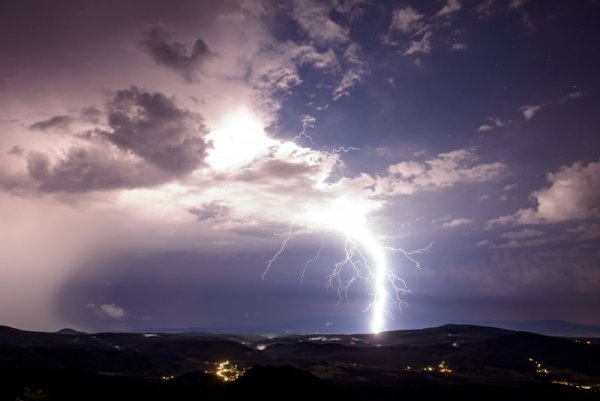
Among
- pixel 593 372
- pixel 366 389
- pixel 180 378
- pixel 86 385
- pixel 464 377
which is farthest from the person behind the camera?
pixel 593 372

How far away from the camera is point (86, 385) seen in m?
115

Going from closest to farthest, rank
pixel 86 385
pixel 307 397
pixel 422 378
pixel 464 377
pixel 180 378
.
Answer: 1. pixel 307 397
2. pixel 86 385
3. pixel 180 378
4. pixel 422 378
5. pixel 464 377

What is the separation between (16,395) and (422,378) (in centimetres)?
12247

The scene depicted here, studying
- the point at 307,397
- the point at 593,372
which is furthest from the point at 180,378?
the point at 593,372

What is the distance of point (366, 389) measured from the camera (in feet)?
422

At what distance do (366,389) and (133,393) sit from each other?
61216 millimetres

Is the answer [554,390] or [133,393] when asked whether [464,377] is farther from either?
[133,393]

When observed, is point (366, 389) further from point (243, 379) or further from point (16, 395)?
point (16, 395)

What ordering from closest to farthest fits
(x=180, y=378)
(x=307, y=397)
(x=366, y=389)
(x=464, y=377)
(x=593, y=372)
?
(x=307, y=397) → (x=366, y=389) → (x=180, y=378) → (x=464, y=377) → (x=593, y=372)

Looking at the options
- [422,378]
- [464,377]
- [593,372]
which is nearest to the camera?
[422,378]

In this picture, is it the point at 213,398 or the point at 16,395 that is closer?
the point at 213,398

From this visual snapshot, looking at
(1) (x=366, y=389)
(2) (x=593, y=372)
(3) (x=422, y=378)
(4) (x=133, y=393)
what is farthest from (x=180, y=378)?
(2) (x=593, y=372)

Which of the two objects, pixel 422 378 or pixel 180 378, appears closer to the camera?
pixel 180 378

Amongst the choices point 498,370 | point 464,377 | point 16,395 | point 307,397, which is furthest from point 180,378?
point 498,370
